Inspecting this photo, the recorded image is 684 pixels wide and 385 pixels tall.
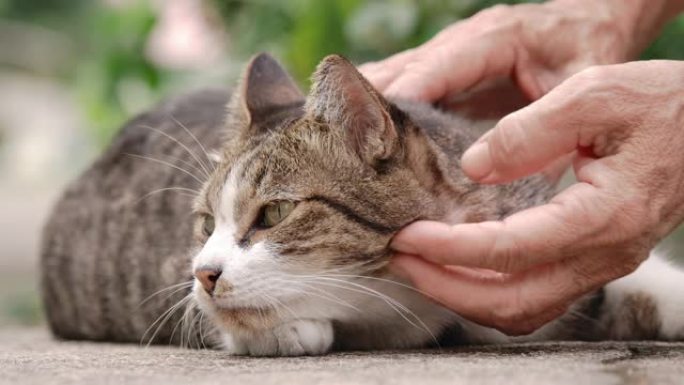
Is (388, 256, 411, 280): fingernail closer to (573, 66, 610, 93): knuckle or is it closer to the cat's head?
the cat's head

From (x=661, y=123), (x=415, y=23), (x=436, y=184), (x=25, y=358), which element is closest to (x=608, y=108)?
(x=661, y=123)

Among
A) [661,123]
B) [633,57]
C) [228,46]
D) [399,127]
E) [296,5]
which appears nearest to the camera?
[661,123]

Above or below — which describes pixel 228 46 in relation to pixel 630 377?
above

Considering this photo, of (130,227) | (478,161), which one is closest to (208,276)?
(478,161)

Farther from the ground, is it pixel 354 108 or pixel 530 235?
pixel 354 108

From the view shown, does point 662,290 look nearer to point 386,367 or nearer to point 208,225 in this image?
point 386,367

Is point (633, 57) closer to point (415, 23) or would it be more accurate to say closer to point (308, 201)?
point (415, 23)

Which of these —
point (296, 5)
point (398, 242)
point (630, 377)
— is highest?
point (296, 5)

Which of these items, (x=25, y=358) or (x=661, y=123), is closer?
(x=661, y=123)
